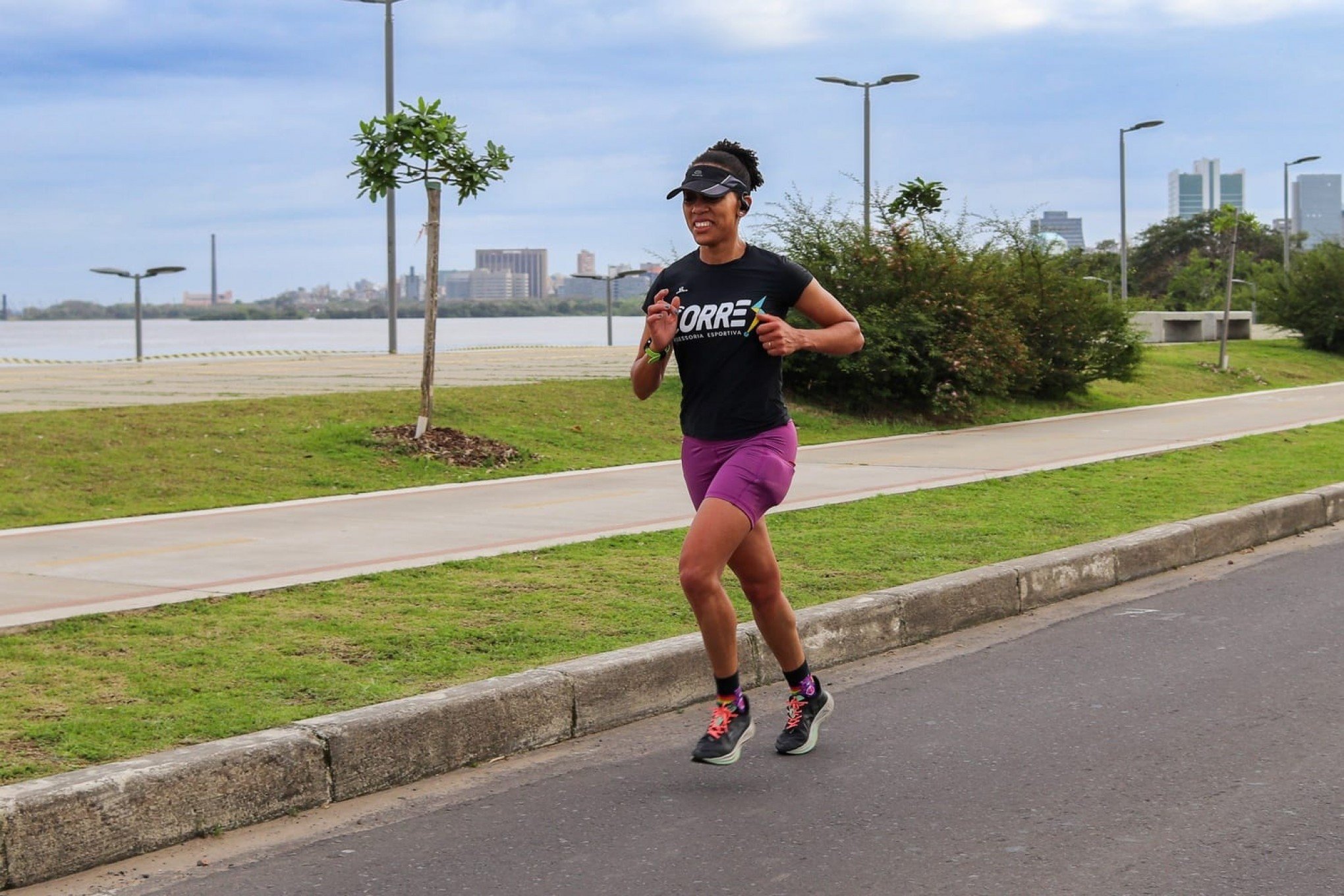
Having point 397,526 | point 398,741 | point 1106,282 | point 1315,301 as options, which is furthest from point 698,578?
point 1315,301

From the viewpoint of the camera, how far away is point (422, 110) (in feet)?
45.2

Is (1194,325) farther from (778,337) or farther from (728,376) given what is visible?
(778,337)

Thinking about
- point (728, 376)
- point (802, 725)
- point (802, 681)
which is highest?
point (728, 376)

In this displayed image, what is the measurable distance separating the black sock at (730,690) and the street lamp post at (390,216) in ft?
73.6

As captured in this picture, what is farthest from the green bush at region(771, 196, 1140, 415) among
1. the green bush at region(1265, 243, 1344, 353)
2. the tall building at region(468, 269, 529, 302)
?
the tall building at region(468, 269, 529, 302)

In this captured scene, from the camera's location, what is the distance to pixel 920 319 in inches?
750

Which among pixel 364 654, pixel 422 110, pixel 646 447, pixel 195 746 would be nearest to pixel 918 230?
pixel 646 447

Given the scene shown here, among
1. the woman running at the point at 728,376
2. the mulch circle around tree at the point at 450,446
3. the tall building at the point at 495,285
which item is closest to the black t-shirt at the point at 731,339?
the woman running at the point at 728,376

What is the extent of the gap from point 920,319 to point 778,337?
14.4 meters

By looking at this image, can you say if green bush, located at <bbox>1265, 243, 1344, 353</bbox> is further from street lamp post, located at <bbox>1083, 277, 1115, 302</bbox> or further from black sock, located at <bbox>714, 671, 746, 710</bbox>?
black sock, located at <bbox>714, 671, 746, 710</bbox>

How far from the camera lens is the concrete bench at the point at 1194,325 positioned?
3988 cm

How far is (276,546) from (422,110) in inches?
226

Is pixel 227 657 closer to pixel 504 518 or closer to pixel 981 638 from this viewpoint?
pixel 981 638

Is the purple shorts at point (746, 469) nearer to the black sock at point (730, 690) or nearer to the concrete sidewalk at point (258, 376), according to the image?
the black sock at point (730, 690)
